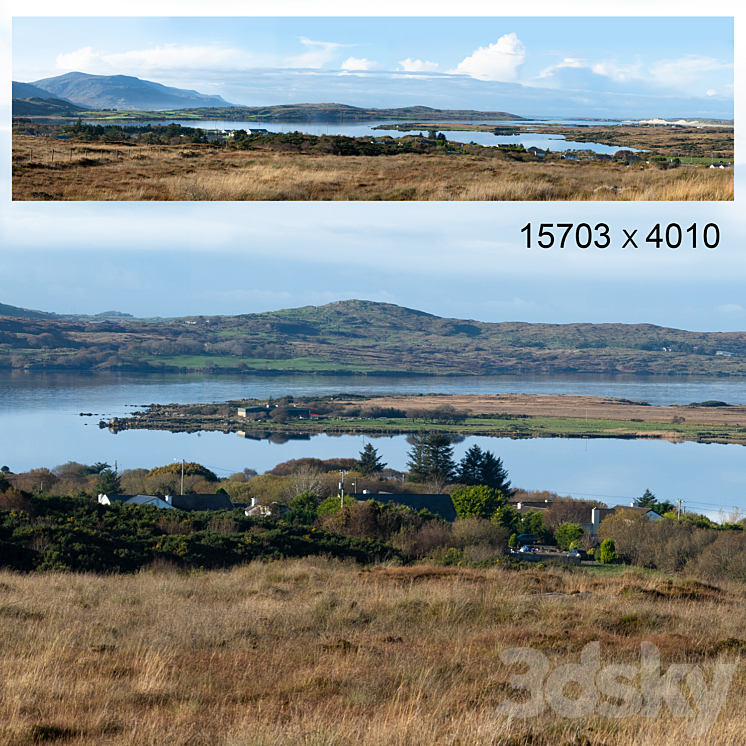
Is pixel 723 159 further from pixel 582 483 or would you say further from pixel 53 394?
pixel 53 394

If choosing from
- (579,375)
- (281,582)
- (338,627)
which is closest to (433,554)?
(281,582)

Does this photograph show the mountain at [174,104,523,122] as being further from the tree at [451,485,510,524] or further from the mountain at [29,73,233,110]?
the tree at [451,485,510,524]

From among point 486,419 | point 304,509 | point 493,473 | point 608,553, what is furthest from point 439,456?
point 608,553

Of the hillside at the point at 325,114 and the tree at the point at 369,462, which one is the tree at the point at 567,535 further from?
the tree at the point at 369,462

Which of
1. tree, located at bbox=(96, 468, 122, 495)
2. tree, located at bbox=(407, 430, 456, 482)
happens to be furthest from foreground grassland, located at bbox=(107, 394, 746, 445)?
tree, located at bbox=(96, 468, 122, 495)

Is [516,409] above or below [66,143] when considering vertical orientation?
below

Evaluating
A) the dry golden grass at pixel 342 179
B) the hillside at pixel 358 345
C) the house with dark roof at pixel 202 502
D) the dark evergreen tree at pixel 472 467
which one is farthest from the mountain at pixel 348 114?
the hillside at pixel 358 345
